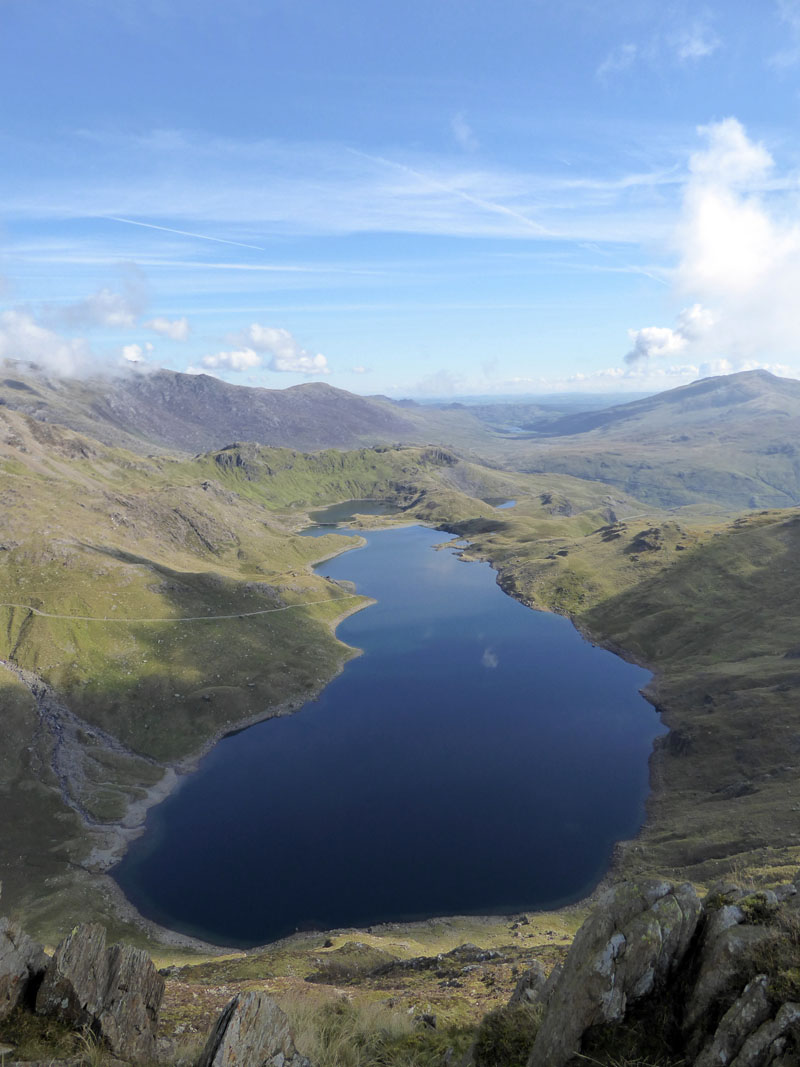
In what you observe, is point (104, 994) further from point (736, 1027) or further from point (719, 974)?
point (719, 974)

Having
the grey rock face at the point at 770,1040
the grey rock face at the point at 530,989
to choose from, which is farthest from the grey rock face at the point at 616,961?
the grey rock face at the point at 530,989

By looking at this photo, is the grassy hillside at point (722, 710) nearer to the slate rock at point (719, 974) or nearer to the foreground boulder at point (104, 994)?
the slate rock at point (719, 974)

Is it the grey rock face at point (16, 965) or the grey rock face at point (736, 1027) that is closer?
the grey rock face at point (736, 1027)

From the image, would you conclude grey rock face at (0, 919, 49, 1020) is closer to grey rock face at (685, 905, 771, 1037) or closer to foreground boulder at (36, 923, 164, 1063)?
foreground boulder at (36, 923, 164, 1063)

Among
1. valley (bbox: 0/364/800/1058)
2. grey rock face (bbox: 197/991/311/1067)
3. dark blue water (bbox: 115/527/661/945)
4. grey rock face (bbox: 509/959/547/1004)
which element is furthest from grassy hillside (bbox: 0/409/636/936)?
grey rock face (bbox: 197/991/311/1067)

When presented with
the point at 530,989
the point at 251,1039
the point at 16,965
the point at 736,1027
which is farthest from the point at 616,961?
the point at 16,965

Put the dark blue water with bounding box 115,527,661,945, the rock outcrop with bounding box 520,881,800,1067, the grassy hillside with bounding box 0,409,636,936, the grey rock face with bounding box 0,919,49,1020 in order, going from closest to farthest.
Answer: the rock outcrop with bounding box 520,881,800,1067
the grey rock face with bounding box 0,919,49,1020
the dark blue water with bounding box 115,527,661,945
the grassy hillside with bounding box 0,409,636,936

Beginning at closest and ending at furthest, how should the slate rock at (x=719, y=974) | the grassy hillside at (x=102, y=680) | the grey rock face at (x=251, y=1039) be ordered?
the slate rock at (x=719, y=974)
the grey rock face at (x=251, y=1039)
the grassy hillside at (x=102, y=680)
